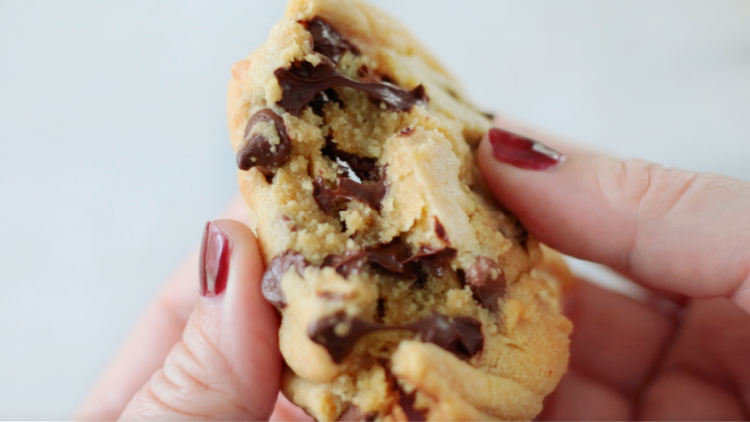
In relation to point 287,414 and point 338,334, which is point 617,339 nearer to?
point 287,414

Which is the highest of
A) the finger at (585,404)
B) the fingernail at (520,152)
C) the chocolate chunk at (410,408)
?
the fingernail at (520,152)

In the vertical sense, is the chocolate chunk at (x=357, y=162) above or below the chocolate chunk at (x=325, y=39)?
below

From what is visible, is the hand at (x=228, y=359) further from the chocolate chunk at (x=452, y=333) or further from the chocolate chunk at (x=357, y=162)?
the chocolate chunk at (x=452, y=333)

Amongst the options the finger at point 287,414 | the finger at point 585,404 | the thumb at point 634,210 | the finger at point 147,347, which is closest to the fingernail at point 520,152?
the thumb at point 634,210

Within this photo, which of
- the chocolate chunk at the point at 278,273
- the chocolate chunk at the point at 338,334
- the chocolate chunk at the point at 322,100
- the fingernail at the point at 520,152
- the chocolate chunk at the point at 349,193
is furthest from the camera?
the fingernail at the point at 520,152

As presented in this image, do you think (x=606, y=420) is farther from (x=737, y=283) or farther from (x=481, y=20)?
(x=481, y=20)
